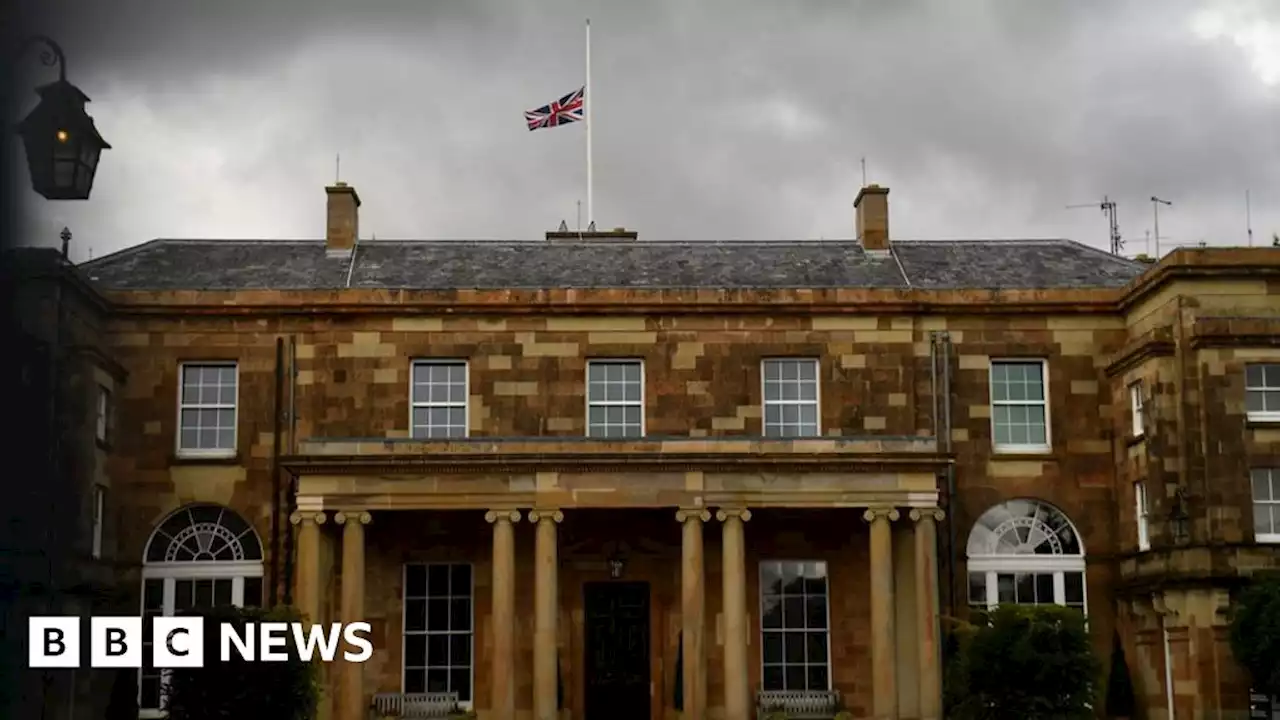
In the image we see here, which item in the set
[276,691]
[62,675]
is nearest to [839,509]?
[276,691]

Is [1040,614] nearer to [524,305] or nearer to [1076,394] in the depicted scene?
[1076,394]

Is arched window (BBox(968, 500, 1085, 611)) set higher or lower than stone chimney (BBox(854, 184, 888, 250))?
lower

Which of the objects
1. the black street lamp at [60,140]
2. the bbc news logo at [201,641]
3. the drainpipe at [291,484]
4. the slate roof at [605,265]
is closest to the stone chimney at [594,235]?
the slate roof at [605,265]

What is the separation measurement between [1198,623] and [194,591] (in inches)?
744

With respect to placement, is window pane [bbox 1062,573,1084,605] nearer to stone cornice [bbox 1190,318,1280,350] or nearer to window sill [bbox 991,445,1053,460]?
window sill [bbox 991,445,1053,460]

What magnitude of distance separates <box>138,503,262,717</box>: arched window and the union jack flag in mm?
12669

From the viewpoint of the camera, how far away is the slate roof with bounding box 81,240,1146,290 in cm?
3453

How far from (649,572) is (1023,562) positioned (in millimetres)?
7473

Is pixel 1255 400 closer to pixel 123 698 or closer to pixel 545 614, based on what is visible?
pixel 545 614

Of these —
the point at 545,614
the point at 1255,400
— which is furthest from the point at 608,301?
the point at 1255,400

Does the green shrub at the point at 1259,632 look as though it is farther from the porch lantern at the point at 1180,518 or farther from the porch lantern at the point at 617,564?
the porch lantern at the point at 617,564

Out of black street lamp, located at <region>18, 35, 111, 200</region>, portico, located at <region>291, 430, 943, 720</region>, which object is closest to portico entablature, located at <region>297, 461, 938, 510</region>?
portico, located at <region>291, 430, 943, 720</region>

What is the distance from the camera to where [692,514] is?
29281 millimetres

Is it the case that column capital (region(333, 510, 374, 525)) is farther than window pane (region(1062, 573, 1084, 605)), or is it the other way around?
window pane (region(1062, 573, 1084, 605))
